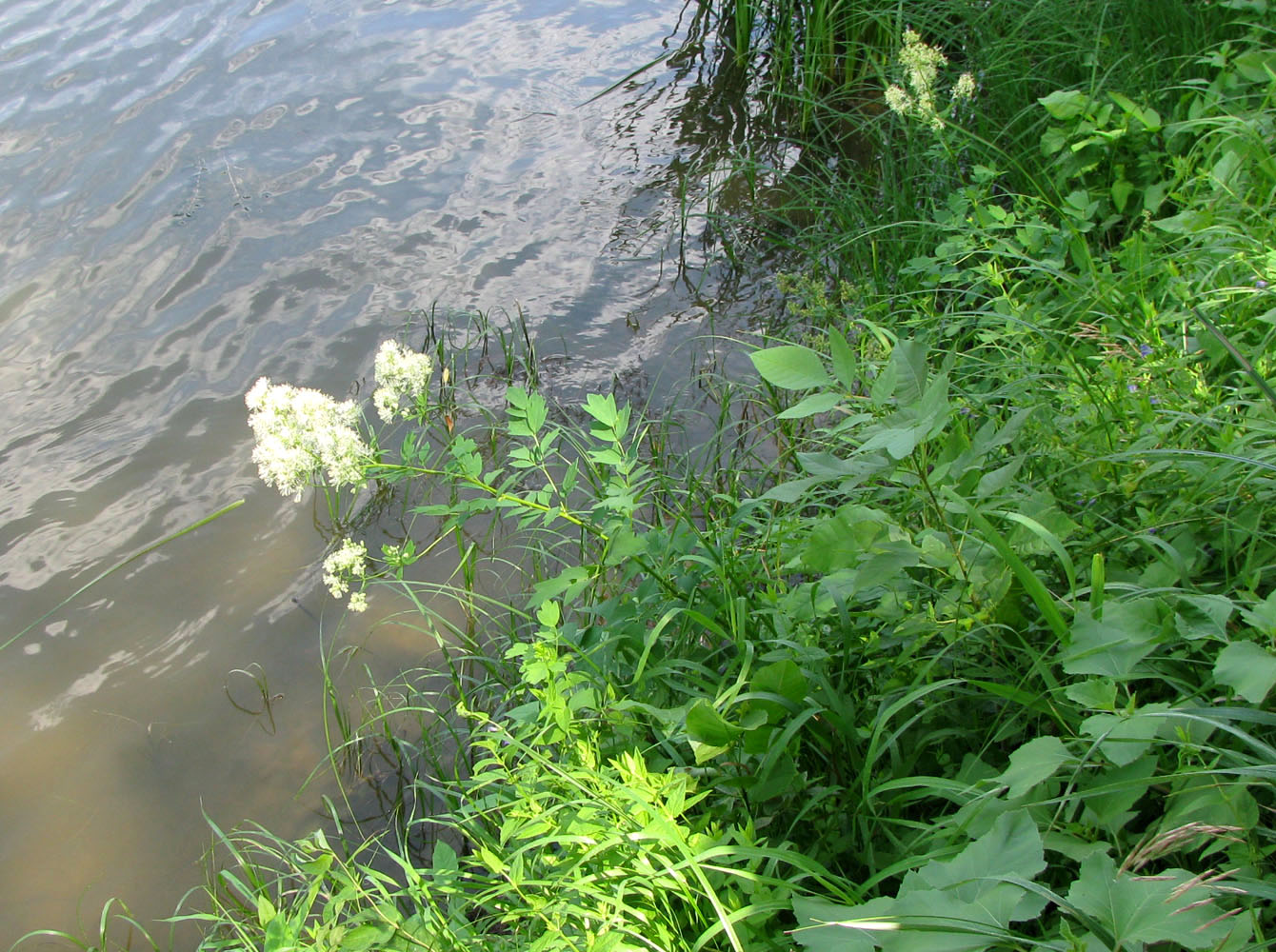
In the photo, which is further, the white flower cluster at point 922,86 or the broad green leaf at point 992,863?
the white flower cluster at point 922,86

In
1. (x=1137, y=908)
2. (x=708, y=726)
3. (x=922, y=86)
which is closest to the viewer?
(x=1137, y=908)

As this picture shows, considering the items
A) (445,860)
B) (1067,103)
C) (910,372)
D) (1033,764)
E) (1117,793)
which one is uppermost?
(910,372)

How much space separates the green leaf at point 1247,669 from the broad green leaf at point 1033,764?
0.20 m

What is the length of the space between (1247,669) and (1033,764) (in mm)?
265

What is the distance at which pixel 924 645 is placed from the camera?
1.68 meters

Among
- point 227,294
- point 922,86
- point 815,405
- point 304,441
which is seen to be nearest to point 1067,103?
point 922,86

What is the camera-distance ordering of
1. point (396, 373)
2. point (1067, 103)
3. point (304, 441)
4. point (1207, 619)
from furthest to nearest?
point (1067, 103), point (396, 373), point (304, 441), point (1207, 619)

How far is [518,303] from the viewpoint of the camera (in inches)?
163

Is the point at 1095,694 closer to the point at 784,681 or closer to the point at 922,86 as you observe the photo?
the point at 784,681

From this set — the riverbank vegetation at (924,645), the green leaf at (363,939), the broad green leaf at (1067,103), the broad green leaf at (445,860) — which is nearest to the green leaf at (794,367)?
the riverbank vegetation at (924,645)

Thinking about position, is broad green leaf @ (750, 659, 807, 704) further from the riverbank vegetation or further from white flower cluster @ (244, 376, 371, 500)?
white flower cluster @ (244, 376, 371, 500)

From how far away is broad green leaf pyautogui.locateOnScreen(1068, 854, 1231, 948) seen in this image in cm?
90

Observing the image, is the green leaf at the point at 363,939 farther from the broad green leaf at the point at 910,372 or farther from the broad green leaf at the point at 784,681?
the broad green leaf at the point at 910,372

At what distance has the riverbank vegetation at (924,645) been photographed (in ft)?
3.92
